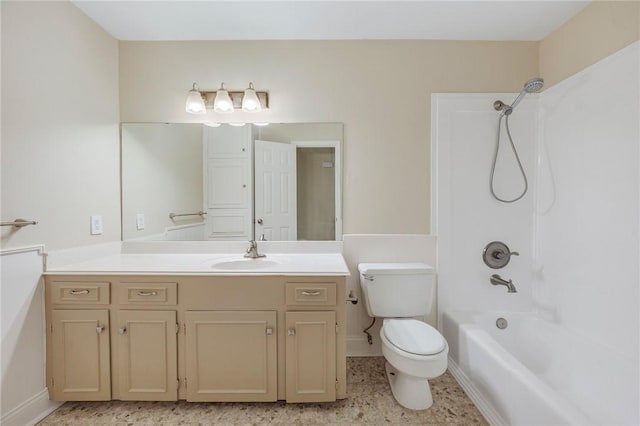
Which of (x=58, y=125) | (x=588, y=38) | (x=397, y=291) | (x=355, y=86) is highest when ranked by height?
(x=588, y=38)

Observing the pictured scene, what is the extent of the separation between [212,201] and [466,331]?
1.92 meters

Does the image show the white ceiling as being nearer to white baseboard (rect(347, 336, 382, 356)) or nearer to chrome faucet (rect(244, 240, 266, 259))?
chrome faucet (rect(244, 240, 266, 259))

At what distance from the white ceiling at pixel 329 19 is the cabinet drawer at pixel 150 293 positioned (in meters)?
1.67

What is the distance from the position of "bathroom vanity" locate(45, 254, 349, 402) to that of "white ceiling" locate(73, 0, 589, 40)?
1.59 m

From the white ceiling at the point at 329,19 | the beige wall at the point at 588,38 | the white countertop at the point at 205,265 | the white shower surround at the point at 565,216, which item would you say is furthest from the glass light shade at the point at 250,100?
the beige wall at the point at 588,38

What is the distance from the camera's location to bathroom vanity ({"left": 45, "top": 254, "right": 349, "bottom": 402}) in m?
1.53

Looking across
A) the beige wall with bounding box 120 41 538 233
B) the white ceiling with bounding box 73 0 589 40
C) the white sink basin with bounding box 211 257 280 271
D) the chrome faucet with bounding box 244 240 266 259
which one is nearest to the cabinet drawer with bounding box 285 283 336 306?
the white sink basin with bounding box 211 257 280 271

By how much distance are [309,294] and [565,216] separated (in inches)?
68.6

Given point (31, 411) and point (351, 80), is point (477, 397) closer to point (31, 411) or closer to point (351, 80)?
point (351, 80)

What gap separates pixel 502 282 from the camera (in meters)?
2.00

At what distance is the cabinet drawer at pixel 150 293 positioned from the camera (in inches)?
60.2

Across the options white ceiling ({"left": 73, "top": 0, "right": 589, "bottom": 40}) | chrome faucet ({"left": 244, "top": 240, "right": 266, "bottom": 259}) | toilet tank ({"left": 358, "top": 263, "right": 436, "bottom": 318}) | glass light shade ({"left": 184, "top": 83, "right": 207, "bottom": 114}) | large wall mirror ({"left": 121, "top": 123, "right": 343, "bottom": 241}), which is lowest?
toilet tank ({"left": 358, "top": 263, "right": 436, "bottom": 318})

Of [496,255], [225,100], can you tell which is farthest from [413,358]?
[225,100]

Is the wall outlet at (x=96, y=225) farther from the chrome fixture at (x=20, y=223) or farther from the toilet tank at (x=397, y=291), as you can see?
the toilet tank at (x=397, y=291)
